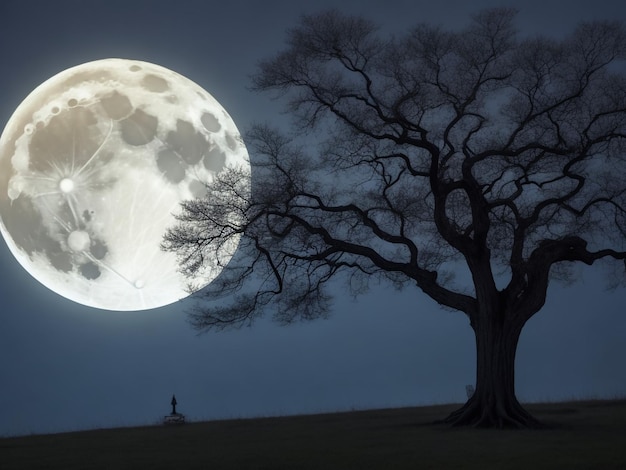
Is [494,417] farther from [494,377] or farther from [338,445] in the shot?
[338,445]

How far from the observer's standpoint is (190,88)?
30.6 m

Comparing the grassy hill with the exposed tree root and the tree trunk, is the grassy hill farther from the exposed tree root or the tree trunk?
the tree trunk

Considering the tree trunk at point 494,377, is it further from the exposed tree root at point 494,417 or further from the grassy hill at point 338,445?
the grassy hill at point 338,445

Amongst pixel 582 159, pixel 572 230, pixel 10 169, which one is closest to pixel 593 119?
pixel 582 159

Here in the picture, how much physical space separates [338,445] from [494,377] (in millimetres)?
6441

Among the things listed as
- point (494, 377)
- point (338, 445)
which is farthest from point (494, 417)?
point (338, 445)

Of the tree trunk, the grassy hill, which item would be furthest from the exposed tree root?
the grassy hill

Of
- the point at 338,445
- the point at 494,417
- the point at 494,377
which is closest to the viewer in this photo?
the point at 338,445

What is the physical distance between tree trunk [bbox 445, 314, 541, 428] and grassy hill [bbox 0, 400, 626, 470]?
922 mm

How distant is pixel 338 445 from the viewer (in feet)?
63.2

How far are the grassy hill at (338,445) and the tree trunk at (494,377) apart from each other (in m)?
0.92

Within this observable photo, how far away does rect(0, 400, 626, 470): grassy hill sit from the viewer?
53.3 ft

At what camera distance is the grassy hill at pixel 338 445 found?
16.2 metres

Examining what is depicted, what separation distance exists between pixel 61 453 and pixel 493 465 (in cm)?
1015
